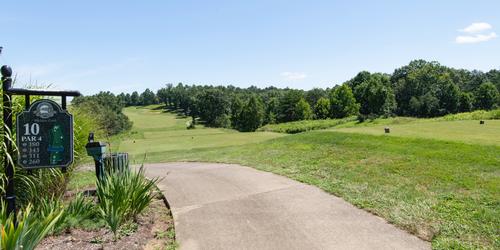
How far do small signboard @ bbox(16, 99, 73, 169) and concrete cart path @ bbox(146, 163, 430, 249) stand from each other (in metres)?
2.01

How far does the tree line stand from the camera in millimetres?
62531

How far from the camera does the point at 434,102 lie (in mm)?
63531

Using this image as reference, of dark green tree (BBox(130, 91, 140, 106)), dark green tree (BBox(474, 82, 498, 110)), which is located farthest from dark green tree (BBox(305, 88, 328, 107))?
dark green tree (BBox(130, 91, 140, 106))

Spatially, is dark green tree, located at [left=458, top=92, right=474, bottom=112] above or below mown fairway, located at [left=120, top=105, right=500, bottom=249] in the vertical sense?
above

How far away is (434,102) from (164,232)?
6639 centimetres

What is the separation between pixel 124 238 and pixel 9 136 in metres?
1.96

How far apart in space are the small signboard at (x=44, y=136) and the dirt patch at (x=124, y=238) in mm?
993

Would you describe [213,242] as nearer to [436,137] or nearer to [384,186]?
[384,186]

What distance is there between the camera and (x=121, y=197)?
5.48 metres

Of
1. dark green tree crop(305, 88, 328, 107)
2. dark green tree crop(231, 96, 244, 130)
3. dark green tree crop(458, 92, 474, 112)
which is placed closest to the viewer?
dark green tree crop(458, 92, 474, 112)

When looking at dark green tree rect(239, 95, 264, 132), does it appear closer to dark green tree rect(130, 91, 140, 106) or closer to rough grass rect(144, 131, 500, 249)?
rough grass rect(144, 131, 500, 249)

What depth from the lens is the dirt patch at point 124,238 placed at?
4.89 meters

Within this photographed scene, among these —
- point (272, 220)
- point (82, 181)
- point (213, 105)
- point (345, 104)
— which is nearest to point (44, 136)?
point (272, 220)

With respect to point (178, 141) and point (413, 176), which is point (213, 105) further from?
point (413, 176)
